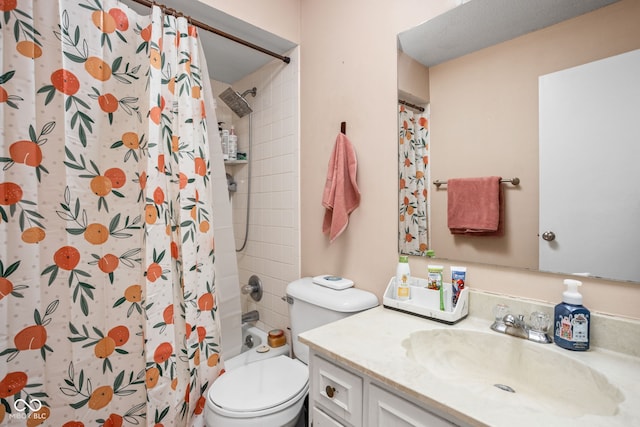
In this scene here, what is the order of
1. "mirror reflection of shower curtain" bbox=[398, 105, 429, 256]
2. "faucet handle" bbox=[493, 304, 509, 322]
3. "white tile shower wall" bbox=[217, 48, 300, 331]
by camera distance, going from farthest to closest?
1. "white tile shower wall" bbox=[217, 48, 300, 331]
2. "mirror reflection of shower curtain" bbox=[398, 105, 429, 256]
3. "faucet handle" bbox=[493, 304, 509, 322]

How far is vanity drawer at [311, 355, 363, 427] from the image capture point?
80cm

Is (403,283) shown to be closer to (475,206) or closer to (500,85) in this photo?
(475,206)

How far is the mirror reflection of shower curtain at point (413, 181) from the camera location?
1.20 meters

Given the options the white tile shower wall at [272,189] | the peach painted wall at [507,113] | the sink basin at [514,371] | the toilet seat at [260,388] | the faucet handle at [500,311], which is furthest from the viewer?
the white tile shower wall at [272,189]

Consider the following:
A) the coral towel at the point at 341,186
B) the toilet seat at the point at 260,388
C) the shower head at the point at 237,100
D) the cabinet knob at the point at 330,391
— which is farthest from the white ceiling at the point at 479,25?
the toilet seat at the point at 260,388

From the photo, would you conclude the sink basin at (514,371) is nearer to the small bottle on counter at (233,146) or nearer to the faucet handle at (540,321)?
the faucet handle at (540,321)

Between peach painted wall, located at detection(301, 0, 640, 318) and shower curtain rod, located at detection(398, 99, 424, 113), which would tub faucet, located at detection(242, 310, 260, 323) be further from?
shower curtain rod, located at detection(398, 99, 424, 113)

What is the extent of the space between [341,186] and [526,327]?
84 cm

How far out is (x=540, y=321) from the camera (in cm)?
88

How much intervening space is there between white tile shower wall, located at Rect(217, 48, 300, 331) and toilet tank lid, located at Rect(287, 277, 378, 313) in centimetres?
34

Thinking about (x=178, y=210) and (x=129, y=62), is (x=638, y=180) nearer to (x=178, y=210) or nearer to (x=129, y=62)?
(x=178, y=210)

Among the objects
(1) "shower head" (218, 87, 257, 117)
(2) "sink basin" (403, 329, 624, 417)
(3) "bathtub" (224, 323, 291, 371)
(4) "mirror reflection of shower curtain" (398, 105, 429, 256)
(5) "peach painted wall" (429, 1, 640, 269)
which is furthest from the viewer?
(1) "shower head" (218, 87, 257, 117)

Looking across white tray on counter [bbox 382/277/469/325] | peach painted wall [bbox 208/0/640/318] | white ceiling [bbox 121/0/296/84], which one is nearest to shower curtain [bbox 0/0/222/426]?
white ceiling [bbox 121/0/296/84]

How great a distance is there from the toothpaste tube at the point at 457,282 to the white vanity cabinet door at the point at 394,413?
1.45ft
